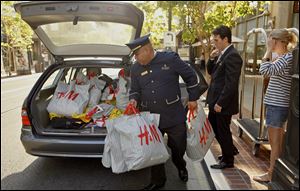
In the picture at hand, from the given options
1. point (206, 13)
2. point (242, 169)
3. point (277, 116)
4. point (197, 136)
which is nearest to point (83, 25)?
point (197, 136)

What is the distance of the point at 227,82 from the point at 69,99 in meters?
2.33

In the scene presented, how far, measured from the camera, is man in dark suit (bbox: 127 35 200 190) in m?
3.20

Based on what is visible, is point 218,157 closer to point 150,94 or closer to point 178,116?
point 178,116

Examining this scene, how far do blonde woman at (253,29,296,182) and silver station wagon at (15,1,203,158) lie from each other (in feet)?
3.61

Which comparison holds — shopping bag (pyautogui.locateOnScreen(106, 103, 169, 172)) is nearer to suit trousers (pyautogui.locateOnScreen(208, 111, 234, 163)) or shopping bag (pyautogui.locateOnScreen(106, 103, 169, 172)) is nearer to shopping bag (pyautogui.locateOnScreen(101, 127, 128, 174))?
shopping bag (pyautogui.locateOnScreen(101, 127, 128, 174))

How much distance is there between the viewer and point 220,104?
3.57m

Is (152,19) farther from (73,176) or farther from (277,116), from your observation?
(277,116)

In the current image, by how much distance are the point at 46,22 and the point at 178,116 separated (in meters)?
2.29

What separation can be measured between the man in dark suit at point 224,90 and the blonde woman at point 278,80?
34 cm

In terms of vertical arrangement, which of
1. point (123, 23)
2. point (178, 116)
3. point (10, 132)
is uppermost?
point (123, 23)

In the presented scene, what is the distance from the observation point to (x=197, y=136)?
3521 millimetres

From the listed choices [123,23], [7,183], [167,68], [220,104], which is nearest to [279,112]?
[220,104]

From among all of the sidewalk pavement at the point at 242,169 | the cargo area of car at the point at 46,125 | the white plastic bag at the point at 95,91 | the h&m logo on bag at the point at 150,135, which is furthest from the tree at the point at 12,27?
the h&m logo on bag at the point at 150,135

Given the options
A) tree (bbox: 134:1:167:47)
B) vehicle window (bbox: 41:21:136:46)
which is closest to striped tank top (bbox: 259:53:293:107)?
vehicle window (bbox: 41:21:136:46)
